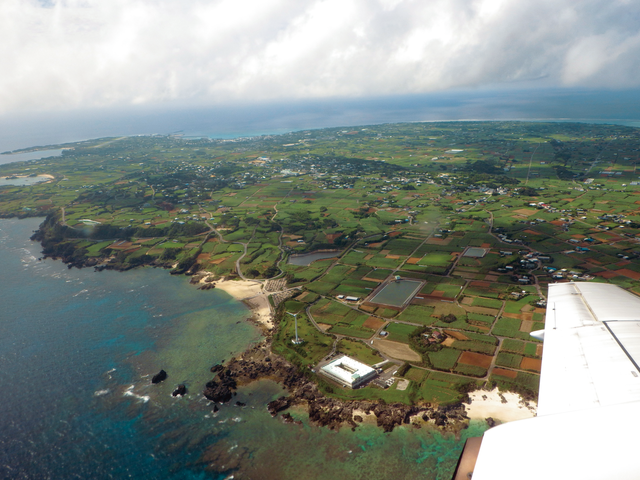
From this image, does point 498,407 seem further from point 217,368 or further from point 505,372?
point 217,368

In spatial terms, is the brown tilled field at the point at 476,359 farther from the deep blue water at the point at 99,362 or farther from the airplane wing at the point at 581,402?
the deep blue water at the point at 99,362

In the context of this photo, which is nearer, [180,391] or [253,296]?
[180,391]

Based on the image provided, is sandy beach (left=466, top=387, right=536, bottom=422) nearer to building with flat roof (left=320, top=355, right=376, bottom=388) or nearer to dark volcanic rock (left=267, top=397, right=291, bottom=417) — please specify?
building with flat roof (left=320, top=355, right=376, bottom=388)

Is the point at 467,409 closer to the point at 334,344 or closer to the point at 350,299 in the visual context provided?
the point at 334,344

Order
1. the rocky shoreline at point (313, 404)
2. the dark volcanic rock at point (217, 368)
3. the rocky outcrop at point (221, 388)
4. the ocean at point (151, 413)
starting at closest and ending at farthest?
the ocean at point (151, 413) < the rocky shoreline at point (313, 404) < the rocky outcrop at point (221, 388) < the dark volcanic rock at point (217, 368)

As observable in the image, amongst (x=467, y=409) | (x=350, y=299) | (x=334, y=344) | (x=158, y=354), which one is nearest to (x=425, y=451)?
(x=467, y=409)

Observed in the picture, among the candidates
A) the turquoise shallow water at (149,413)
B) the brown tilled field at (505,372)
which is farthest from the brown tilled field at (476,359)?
the turquoise shallow water at (149,413)

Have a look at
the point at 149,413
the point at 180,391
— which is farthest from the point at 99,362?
the point at 180,391
